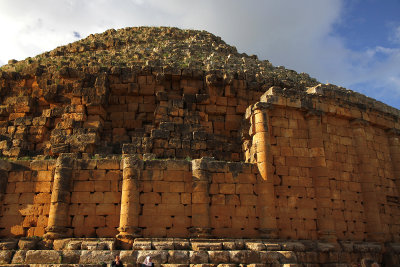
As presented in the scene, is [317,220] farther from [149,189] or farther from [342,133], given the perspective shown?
[149,189]

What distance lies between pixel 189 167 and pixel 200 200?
4.51 ft

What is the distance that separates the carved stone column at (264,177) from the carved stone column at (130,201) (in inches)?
186

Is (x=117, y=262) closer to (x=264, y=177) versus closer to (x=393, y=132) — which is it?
Result: (x=264, y=177)

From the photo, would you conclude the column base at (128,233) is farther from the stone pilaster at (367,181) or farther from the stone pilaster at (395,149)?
the stone pilaster at (395,149)

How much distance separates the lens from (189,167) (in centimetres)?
1387

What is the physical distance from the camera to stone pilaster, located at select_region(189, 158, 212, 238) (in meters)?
13.0

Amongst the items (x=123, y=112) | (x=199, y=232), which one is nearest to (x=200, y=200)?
(x=199, y=232)

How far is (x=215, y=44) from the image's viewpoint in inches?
1048

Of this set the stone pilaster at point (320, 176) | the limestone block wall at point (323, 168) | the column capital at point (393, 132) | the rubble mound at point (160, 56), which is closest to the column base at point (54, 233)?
the limestone block wall at point (323, 168)

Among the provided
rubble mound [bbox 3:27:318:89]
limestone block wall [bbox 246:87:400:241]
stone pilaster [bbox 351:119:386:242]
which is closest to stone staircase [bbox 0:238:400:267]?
limestone block wall [bbox 246:87:400:241]

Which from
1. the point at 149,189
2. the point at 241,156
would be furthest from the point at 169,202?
the point at 241,156

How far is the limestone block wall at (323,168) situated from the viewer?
14406 mm

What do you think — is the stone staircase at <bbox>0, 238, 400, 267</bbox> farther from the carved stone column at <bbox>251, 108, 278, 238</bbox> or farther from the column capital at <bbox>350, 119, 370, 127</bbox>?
the column capital at <bbox>350, 119, 370, 127</bbox>

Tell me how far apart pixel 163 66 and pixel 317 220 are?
10297 millimetres
